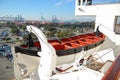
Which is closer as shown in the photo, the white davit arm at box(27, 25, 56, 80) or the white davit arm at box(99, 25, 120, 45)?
the white davit arm at box(27, 25, 56, 80)

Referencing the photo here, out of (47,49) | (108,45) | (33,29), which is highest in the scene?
(33,29)

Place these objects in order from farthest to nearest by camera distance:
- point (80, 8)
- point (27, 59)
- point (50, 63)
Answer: point (80, 8) < point (27, 59) < point (50, 63)

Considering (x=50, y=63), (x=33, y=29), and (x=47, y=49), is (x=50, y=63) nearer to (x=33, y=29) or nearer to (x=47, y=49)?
(x=47, y=49)

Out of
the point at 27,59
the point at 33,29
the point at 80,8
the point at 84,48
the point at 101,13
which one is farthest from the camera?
the point at 80,8

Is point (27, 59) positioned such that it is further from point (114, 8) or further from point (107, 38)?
point (114, 8)

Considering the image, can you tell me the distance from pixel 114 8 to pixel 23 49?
275 inches

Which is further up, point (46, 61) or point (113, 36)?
point (113, 36)

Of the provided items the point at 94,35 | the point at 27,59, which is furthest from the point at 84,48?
the point at 94,35

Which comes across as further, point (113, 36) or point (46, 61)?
point (113, 36)

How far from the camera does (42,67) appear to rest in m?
4.73

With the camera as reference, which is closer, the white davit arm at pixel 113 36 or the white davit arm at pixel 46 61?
the white davit arm at pixel 46 61

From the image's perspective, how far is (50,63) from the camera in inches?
178

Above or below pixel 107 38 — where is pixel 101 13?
above

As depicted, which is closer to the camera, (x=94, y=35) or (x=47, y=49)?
(x=47, y=49)
